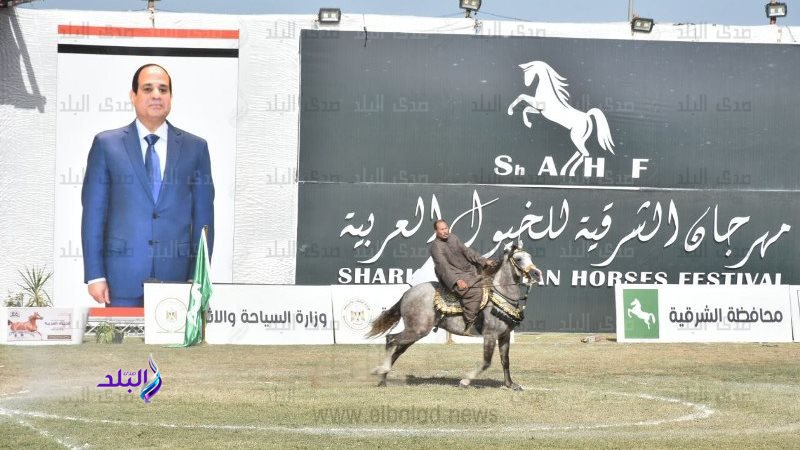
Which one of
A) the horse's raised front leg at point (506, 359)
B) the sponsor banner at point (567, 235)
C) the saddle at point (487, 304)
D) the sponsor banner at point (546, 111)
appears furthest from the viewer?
the sponsor banner at point (546, 111)

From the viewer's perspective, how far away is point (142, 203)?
39.3 meters

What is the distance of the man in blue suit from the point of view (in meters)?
39.2

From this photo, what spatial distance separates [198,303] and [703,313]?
15256 millimetres

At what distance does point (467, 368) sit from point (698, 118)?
18757 millimetres

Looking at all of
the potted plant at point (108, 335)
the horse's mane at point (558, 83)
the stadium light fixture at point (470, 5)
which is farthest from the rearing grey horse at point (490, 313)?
the stadium light fixture at point (470, 5)

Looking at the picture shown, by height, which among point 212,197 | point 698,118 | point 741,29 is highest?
point 741,29

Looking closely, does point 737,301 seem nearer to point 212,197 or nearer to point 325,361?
point 325,361

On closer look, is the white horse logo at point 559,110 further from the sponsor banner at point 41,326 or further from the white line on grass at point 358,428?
the white line on grass at point 358,428

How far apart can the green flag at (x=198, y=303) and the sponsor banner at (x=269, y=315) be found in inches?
20.4

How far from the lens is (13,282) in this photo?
39.3 meters

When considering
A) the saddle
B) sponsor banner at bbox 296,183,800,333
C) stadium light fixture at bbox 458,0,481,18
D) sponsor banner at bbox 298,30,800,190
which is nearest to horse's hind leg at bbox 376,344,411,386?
the saddle

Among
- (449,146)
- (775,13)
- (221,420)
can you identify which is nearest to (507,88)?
(449,146)

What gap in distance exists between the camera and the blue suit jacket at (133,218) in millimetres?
39188

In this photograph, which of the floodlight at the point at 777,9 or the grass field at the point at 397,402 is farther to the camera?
the floodlight at the point at 777,9
